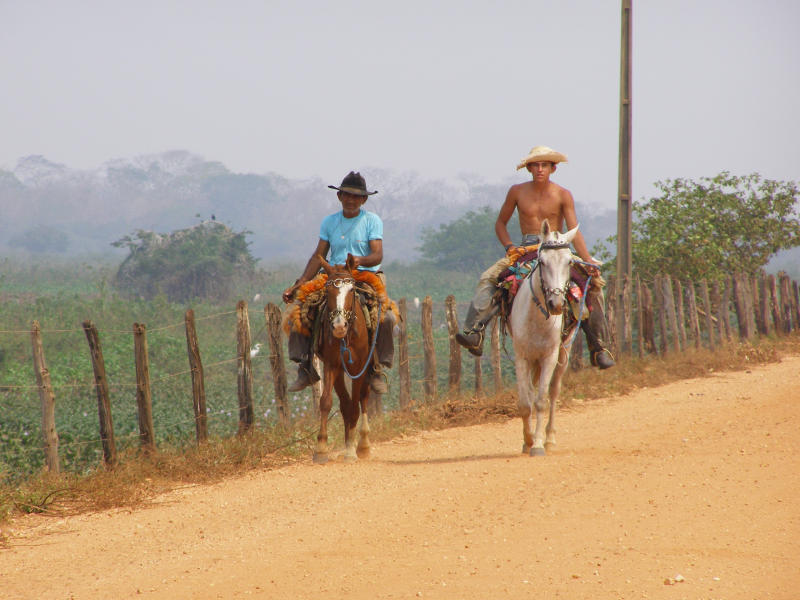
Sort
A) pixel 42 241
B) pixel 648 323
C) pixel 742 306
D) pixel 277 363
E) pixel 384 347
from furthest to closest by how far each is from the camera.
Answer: pixel 42 241, pixel 742 306, pixel 648 323, pixel 277 363, pixel 384 347

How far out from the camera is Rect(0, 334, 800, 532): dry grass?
767 centimetres

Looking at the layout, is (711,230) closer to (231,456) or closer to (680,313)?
(680,313)

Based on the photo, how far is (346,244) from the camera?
8.98 meters

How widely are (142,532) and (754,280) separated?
65.0 feet

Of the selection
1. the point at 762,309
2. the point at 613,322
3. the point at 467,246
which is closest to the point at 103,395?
the point at 613,322

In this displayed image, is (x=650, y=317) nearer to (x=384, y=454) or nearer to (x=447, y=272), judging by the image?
(x=384, y=454)

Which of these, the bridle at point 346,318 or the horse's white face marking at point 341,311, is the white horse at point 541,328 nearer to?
the bridle at point 346,318

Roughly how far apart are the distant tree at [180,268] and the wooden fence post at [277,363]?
28.9m

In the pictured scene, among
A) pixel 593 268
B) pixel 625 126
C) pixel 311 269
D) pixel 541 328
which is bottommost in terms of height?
pixel 541 328

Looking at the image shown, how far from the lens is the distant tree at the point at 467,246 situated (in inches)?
2569

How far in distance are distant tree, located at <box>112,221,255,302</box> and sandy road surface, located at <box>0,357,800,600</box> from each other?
104ft

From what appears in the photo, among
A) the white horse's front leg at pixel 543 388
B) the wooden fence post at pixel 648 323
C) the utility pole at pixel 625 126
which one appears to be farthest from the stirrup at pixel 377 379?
the wooden fence post at pixel 648 323

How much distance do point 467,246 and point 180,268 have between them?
98.1 feet

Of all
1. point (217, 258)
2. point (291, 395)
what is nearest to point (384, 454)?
point (291, 395)
